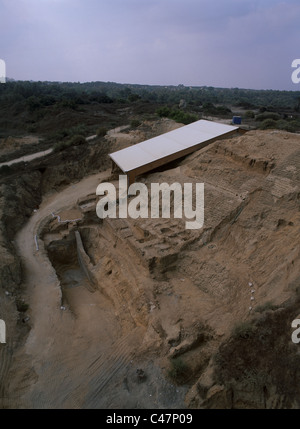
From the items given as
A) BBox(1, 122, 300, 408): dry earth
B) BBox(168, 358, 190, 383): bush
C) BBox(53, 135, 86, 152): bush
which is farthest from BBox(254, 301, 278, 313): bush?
BBox(53, 135, 86, 152): bush

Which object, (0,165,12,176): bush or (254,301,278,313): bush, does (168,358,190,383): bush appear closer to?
(254,301,278,313): bush

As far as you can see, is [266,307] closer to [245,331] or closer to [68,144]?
[245,331]

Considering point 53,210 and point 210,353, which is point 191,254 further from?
point 53,210

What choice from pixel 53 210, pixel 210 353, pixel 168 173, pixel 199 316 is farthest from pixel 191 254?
pixel 53 210

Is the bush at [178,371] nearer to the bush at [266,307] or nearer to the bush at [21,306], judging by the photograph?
the bush at [266,307]

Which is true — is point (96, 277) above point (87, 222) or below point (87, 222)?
below

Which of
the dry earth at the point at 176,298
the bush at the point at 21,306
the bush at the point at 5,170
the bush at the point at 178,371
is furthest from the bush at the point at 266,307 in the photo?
the bush at the point at 5,170
